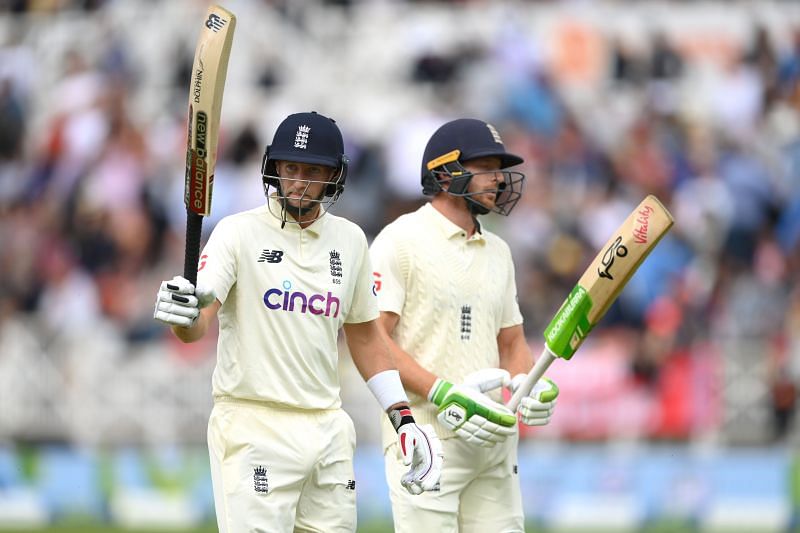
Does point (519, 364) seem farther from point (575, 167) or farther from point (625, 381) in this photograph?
point (575, 167)

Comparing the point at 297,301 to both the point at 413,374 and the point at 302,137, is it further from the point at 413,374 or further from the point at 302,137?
the point at 413,374

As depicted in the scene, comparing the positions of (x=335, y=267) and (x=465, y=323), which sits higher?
(x=335, y=267)

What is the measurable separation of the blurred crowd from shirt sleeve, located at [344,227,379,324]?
5824mm

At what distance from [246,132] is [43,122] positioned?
96.8 inches

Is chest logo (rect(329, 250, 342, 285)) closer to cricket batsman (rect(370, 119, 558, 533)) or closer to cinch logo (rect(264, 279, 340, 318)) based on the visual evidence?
cinch logo (rect(264, 279, 340, 318))

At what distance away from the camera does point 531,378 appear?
6.49 m

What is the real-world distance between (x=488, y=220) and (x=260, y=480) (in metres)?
7.38

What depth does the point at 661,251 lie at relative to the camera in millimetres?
12680

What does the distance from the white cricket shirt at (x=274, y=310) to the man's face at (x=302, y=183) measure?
10 centimetres

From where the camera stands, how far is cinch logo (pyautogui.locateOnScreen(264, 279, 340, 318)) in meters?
5.78

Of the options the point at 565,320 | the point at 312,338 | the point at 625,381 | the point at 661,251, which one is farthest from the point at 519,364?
the point at 661,251

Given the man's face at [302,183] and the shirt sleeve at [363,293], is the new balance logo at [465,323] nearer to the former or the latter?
the shirt sleeve at [363,293]

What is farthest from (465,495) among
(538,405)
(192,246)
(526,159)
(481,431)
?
(526,159)

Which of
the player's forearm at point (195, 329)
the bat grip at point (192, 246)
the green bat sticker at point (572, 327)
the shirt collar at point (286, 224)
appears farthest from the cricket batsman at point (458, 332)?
the bat grip at point (192, 246)
